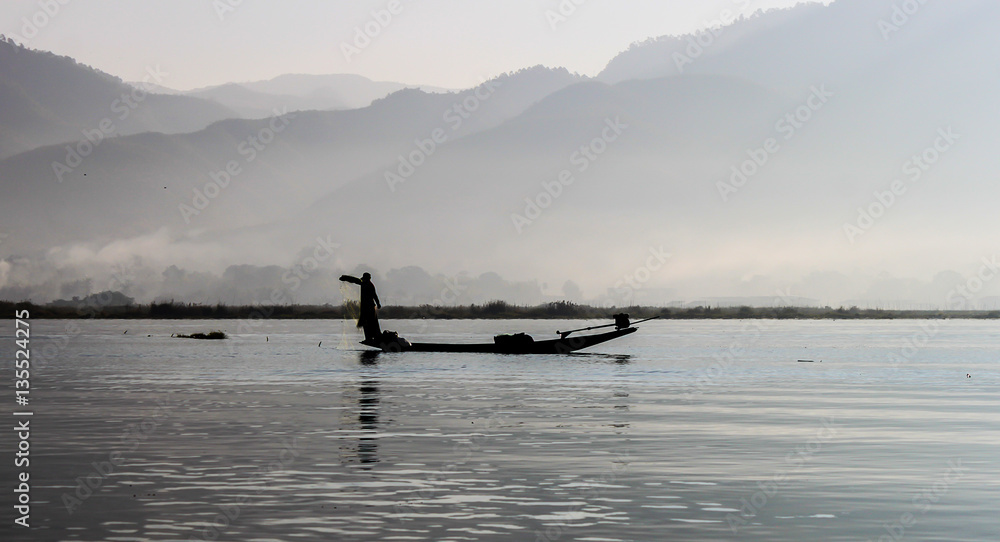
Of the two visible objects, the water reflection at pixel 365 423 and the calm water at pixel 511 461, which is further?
the water reflection at pixel 365 423

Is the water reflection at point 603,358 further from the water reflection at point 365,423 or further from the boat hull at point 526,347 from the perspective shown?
the water reflection at point 365,423

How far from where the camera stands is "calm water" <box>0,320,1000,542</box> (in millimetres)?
17344

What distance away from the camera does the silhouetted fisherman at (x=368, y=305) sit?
240ft

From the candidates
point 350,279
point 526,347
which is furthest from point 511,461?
point 526,347

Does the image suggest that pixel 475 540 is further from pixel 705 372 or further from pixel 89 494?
pixel 705 372

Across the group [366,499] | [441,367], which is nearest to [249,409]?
[366,499]

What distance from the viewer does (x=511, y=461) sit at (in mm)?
24266

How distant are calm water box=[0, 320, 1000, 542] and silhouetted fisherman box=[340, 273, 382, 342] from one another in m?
22.4

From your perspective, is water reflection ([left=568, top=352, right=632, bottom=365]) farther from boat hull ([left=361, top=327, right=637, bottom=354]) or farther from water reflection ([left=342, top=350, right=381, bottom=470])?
water reflection ([left=342, top=350, right=381, bottom=470])

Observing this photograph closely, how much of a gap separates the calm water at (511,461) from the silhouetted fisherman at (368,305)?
2237cm

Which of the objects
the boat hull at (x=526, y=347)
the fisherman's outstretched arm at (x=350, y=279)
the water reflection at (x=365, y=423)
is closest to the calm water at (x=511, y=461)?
the water reflection at (x=365, y=423)

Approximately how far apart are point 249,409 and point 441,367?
31.7m

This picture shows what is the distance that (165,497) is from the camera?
A: 63.9 ft

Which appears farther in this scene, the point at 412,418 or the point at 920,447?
the point at 412,418
